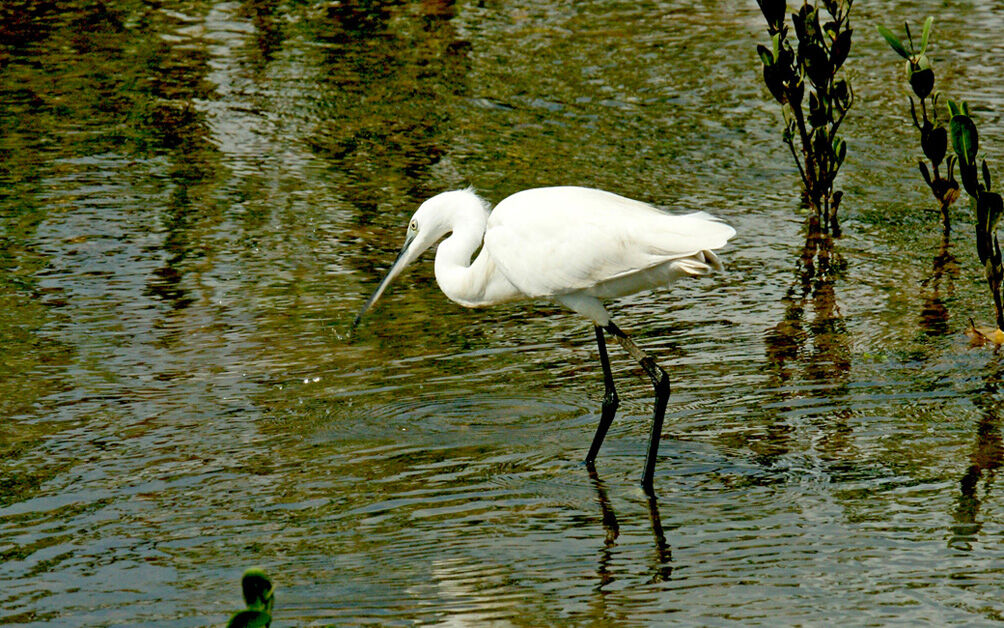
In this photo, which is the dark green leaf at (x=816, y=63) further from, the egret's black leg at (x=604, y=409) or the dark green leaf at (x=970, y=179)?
the egret's black leg at (x=604, y=409)

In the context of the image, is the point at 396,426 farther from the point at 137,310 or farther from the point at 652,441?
the point at 137,310

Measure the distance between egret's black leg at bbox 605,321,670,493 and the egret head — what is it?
32.3 inches

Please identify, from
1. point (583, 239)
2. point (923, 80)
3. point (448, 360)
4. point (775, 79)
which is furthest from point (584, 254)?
point (775, 79)

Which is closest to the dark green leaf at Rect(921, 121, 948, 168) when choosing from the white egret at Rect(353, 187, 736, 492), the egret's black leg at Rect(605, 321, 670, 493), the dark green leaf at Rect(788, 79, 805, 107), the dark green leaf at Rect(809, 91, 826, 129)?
the dark green leaf at Rect(809, 91, 826, 129)

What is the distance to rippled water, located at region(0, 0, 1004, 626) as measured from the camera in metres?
4.46

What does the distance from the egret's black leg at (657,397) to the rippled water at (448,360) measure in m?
0.09

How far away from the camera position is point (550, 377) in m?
6.28

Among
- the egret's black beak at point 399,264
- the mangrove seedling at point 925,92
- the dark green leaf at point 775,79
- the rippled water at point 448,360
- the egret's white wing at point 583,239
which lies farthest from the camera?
the dark green leaf at point 775,79

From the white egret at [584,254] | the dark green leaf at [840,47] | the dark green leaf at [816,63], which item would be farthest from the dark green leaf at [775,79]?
the white egret at [584,254]

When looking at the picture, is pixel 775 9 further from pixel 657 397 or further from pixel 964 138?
pixel 657 397

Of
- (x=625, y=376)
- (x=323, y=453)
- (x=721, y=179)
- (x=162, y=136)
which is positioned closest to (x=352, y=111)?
(x=162, y=136)

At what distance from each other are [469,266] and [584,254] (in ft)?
2.14

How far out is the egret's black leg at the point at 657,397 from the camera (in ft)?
17.1

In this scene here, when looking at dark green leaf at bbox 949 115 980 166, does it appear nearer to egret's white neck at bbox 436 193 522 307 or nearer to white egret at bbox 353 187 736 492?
white egret at bbox 353 187 736 492
